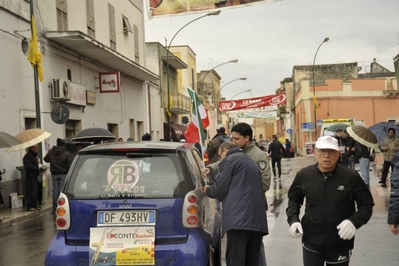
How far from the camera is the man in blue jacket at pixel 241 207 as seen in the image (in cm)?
541

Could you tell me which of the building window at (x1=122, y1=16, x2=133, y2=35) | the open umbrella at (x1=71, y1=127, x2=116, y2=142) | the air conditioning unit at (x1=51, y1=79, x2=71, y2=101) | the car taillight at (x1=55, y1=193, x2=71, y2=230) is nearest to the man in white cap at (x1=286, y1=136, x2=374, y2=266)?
the car taillight at (x1=55, y1=193, x2=71, y2=230)

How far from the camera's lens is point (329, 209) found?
14.5ft

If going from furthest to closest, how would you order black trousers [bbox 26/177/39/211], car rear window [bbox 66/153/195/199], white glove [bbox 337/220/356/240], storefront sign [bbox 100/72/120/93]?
storefront sign [bbox 100/72/120/93], black trousers [bbox 26/177/39/211], car rear window [bbox 66/153/195/199], white glove [bbox 337/220/356/240]

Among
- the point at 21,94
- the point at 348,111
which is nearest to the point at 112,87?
the point at 21,94

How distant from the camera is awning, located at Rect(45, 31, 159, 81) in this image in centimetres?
1892

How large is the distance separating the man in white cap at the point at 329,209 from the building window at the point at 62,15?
1712 centimetres

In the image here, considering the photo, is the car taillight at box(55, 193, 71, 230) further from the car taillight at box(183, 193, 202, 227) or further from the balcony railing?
the balcony railing

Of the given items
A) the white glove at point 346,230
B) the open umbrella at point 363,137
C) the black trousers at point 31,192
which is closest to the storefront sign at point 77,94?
the black trousers at point 31,192

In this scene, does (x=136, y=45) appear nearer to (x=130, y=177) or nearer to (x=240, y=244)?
(x=130, y=177)

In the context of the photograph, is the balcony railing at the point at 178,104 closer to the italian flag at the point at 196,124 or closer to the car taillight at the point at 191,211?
the italian flag at the point at 196,124

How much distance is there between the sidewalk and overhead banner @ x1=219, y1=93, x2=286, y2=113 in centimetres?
2758

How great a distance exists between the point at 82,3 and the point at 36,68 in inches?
290

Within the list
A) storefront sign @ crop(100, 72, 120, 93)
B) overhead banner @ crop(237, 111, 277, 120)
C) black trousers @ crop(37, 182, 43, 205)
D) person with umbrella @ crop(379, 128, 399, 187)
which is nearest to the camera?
person with umbrella @ crop(379, 128, 399, 187)

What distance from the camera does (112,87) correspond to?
24.4 metres
